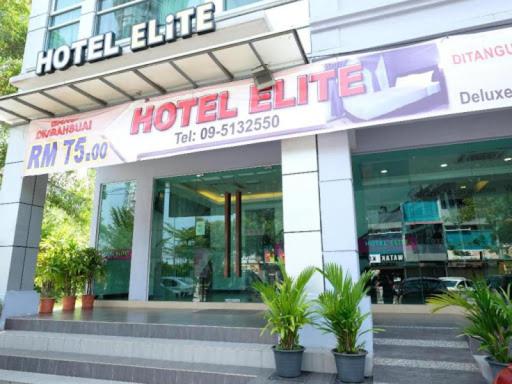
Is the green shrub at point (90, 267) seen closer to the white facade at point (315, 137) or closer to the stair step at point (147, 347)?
the white facade at point (315, 137)

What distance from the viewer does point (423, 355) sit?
14.3 ft

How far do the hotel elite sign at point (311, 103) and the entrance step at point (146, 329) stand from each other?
106 inches

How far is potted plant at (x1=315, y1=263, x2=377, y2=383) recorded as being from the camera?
382cm

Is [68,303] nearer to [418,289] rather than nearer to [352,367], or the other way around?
[352,367]

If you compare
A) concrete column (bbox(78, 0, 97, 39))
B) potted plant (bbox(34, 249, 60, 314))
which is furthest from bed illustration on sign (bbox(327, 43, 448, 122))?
potted plant (bbox(34, 249, 60, 314))

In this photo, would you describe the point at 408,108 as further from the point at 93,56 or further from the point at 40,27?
the point at 40,27

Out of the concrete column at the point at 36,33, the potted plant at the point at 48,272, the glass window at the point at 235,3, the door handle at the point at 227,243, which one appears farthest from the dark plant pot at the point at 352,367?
the concrete column at the point at 36,33

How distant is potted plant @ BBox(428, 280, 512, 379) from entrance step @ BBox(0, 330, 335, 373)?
5.25ft

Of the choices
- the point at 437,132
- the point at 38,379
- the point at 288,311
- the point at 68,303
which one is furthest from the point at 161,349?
the point at 437,132

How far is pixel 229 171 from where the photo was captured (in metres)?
8.99

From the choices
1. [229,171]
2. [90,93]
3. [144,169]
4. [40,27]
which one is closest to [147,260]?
[144,169]

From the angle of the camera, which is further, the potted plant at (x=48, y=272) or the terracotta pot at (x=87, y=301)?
the terracotta pot at (x=87, y=301)

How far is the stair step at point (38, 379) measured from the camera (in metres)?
4.52

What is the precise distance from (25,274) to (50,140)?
262 cm
